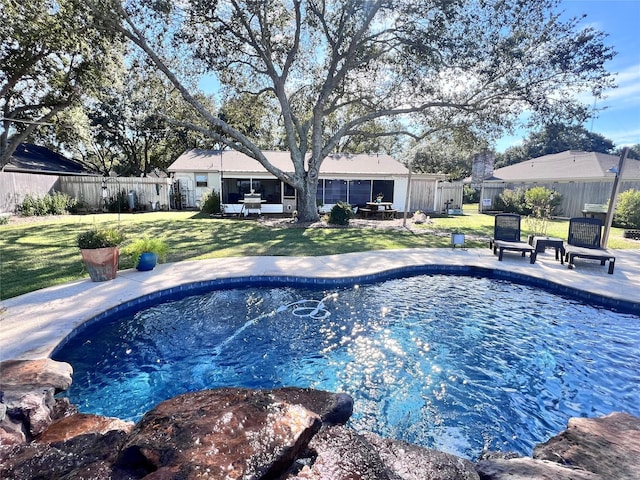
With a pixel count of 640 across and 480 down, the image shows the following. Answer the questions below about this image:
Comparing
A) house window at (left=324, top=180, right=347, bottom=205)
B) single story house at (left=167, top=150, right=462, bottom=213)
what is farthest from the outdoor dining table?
house window at (left=324, top=180, right=347, bottom=205)

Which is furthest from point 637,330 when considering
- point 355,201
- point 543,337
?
point 355,201

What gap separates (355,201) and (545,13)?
37.1ft

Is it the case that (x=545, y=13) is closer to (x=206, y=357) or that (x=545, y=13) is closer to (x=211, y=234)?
(x=211, y=234)

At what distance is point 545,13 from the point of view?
40.1 ft

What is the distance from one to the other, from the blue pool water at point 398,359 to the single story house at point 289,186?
12.6m

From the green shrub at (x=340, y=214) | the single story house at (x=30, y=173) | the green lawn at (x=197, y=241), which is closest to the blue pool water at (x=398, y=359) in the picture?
the green lawn at (x=197, y=241)

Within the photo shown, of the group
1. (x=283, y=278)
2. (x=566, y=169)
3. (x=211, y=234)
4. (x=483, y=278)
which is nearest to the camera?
(x=283, y=278)

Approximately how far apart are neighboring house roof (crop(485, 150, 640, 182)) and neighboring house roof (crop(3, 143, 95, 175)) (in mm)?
29026

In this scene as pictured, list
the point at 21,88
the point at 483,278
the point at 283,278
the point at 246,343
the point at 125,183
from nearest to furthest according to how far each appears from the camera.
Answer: the point at 246,343 → the point at 283,278 → the point at 483,278 → the point at 21,88 → the point at 125,183

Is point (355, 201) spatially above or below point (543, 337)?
above

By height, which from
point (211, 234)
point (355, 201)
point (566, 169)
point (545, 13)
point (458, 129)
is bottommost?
point (211, 234)

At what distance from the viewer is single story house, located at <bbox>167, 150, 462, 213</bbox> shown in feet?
59.9

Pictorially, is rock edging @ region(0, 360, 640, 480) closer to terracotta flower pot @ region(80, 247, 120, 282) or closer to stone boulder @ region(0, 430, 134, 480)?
stone boulder @ region(0, 430, 134, 480)

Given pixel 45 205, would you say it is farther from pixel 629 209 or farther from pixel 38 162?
pixel 629 209
